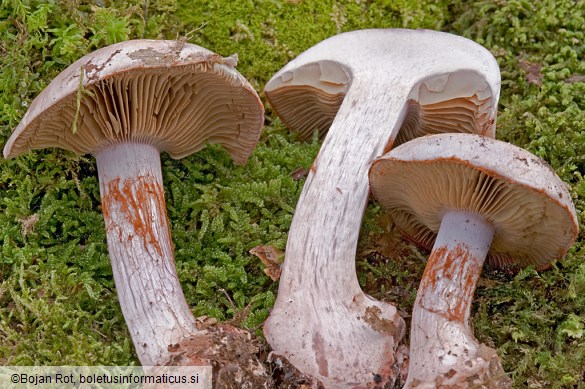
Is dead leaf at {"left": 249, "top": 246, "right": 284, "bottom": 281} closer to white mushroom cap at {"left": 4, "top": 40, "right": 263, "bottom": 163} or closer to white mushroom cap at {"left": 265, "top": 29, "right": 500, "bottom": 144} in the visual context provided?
white mushroom cap at {"left": 4, "top": 40, "right": 263, "bottom": 163}

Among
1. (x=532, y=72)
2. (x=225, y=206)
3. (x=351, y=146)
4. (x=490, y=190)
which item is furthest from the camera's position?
(x=532, y=72)

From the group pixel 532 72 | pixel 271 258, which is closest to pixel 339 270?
pixel 271 258

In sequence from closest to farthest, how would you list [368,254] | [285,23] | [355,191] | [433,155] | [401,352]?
1. [433,155]
2. [401,352]
3. [355,191]
4. [368,254]
5. [285,23]

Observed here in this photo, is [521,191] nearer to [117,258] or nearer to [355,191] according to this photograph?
[355,191]

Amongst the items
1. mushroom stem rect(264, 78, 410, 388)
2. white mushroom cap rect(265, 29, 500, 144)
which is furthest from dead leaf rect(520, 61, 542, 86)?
mushroom stem rect(264, 78, 410, 388)

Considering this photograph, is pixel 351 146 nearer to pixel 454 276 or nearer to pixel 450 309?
pixel 454 276

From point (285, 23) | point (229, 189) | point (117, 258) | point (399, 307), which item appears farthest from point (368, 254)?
point (285, 23)
